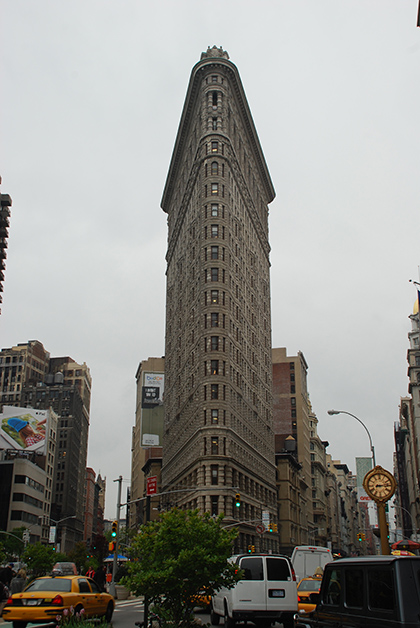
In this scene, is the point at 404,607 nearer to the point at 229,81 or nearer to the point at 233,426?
the point at 233,426

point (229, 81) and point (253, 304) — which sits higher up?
point (229, 81)

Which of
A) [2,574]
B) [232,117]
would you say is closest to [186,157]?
[232,117]

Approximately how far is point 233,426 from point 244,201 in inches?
1558

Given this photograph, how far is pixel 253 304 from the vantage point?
327ft

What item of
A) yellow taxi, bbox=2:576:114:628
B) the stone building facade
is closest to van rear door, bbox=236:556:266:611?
yellow taxi, bbox=2:576:114:628

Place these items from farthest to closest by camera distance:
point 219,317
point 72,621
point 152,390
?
1. point 152,390
2. point 219,317
3. point 72,621

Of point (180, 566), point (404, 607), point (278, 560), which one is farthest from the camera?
point (278, 560)

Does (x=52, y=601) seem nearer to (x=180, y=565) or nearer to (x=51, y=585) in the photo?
(x=51, y=585)

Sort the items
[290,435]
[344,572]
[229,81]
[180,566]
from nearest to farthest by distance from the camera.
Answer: [344,572], [180,566], [229,81], [290,435]

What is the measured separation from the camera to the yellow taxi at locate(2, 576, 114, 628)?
16.6 m

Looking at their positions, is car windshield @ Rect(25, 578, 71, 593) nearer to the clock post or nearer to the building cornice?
the clock post

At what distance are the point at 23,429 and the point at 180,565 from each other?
10597cm

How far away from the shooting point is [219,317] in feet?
256

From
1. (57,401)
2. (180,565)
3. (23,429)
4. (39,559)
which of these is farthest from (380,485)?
(57,401)
